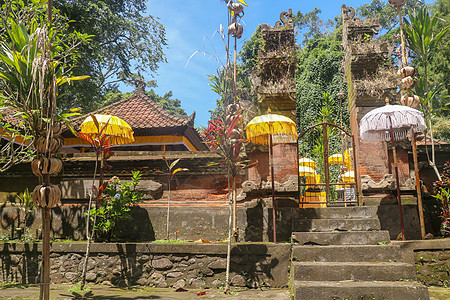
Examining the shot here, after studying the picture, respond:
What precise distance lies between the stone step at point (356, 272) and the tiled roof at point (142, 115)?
716 centimetres

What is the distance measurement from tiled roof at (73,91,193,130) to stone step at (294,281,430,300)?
24.9 feet

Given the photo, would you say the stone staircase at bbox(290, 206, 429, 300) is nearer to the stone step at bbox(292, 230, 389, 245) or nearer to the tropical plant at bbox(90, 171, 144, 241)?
the stone step at bbox(292, 230, 389, 245)

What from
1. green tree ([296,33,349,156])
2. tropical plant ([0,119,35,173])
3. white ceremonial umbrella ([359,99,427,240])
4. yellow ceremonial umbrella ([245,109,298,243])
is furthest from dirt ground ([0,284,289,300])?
green tree ([296,33,349,156])

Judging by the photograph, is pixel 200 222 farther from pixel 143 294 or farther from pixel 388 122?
pixel 388 122

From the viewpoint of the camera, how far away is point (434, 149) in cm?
719

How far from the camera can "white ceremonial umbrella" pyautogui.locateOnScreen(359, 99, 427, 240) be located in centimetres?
610

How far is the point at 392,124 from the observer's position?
21.1ft

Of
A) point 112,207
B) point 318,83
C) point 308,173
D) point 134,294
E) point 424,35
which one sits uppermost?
point 318,83

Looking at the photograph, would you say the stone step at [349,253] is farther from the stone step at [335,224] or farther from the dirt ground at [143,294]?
the stone step at [335,224]

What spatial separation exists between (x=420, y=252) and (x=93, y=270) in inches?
221

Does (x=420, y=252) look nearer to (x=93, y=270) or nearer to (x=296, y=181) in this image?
(x=296, y=181)

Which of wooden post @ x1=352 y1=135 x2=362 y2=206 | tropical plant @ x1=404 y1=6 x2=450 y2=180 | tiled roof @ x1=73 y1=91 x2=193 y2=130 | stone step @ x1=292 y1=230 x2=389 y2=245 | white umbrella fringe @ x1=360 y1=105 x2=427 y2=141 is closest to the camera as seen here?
stone step @ x1=292 y1=230 x2=389 y2=245

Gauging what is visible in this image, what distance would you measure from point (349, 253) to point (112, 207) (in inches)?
164

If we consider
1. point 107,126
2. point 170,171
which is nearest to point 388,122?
point 170,171
